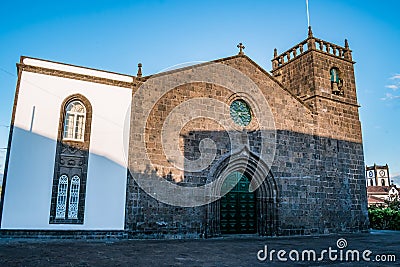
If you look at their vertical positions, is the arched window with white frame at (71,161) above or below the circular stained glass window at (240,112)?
below

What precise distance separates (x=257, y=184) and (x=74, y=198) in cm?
789

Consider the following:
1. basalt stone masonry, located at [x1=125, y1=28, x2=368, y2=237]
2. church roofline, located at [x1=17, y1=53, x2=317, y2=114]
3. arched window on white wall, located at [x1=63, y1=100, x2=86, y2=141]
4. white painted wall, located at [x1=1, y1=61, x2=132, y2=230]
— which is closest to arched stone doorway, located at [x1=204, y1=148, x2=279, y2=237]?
basalt stone masonry, located at [x1=125, y1=28, x2=368, y2=237]

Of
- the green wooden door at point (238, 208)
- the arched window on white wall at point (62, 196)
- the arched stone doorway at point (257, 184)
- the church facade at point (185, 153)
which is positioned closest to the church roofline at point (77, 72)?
the church facade at point (185, 153)

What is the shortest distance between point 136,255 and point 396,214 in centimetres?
1758

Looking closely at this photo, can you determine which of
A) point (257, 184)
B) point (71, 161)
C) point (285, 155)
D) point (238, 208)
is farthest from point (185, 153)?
point (285, 155)

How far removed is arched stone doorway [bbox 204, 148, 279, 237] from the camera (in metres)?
13.7

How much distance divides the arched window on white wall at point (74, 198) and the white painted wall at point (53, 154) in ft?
1.16

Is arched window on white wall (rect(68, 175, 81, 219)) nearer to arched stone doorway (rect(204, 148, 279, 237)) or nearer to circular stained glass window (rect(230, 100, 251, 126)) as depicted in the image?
arched stone doorway (rect(204, 148, 279, 237))

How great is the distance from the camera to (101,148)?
12148 millimetres

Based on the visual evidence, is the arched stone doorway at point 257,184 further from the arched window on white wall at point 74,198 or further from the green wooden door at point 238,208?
the arched window on white wall at point 74,198

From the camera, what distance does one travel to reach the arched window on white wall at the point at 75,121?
12.0m

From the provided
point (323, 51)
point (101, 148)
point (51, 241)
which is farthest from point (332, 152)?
point (51, 241)

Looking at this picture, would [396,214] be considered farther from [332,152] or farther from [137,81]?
[137,81]

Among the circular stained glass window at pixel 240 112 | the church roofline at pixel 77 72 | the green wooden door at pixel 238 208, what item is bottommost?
the green wooden door at pixel 238 208
